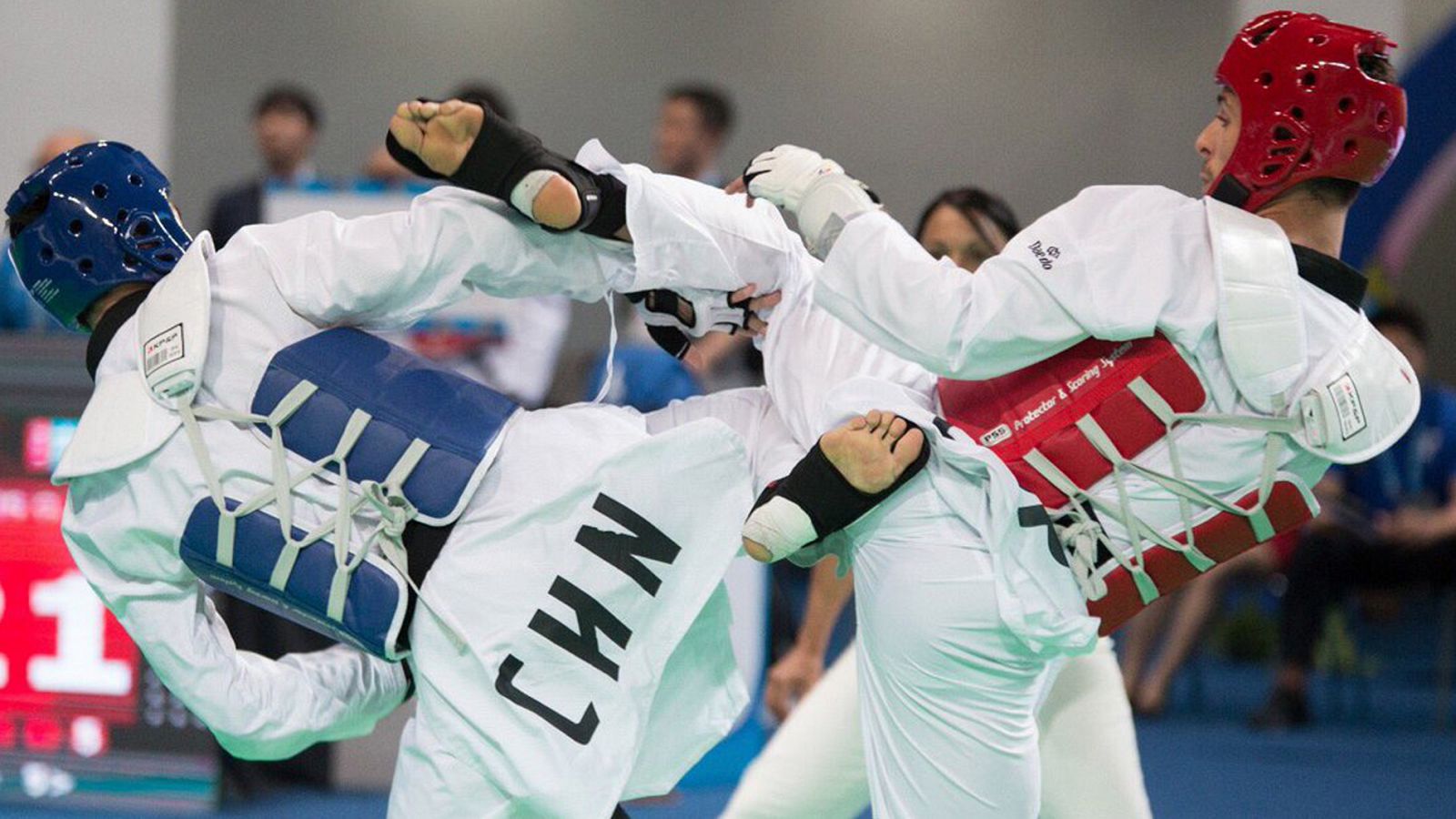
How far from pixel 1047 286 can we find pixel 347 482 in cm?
105

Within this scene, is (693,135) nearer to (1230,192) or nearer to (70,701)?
(70,701)

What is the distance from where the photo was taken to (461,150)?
8.18 ft

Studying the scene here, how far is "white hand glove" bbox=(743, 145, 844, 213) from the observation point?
2.59m

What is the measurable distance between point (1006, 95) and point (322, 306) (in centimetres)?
838

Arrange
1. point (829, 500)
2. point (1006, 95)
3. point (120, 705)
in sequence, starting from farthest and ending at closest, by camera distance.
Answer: point (1006, 95), point (120, 705), point (829, 500)

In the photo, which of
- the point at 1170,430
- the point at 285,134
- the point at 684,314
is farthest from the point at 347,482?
the point at 285,134

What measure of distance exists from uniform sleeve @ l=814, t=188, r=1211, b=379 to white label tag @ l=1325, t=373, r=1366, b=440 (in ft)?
0.83

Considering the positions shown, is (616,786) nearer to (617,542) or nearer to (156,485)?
(617,542)

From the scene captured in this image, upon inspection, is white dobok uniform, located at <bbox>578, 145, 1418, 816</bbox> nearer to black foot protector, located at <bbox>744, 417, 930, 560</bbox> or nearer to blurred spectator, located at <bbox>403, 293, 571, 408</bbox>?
black foot protector, located at <bbox>744, 417, 930, 560</bbox>

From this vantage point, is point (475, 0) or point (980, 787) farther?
point (475, 0)

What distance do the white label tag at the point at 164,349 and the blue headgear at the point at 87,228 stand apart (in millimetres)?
195

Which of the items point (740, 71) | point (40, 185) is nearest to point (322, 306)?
point (40, 185)

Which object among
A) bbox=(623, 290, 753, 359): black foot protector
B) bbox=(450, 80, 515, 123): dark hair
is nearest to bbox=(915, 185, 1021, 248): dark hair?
bbox=(623, 290, 753, 359): black foot protector

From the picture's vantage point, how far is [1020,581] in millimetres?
2381
